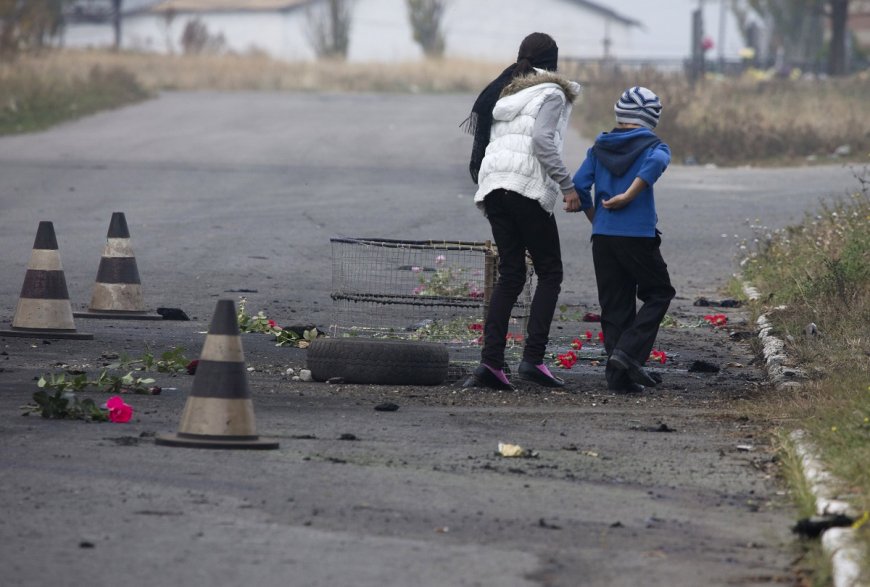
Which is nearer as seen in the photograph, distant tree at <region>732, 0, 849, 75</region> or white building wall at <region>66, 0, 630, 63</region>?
distant tree at <region>732, 0, 849, 75</region>

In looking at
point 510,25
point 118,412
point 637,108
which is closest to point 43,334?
point 118,412

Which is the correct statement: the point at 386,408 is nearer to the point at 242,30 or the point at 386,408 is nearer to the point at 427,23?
the point at 427,23

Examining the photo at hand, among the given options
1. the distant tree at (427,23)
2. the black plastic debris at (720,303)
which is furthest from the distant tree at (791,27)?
the black plastic debris at (720,303)

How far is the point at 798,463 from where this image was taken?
6410mm

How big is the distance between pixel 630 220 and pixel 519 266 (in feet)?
2.33

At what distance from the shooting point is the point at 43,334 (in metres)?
10.4

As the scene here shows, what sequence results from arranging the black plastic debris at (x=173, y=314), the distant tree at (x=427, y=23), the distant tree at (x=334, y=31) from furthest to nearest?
the distant tree at (x=427, y=23)
the distant tree at (x=334, y=31)
the black plastic debris at (x=173, y=314)

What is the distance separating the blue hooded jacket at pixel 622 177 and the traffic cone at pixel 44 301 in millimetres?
3680

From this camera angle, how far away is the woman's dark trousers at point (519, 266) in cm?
881

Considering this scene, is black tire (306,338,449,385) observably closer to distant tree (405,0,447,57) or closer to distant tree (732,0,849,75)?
distant tree (405,0,447,57)

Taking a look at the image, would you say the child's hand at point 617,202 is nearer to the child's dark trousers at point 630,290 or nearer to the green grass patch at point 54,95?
the child's dark trousers at point 630,290

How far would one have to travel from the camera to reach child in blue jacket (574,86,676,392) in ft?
29.1

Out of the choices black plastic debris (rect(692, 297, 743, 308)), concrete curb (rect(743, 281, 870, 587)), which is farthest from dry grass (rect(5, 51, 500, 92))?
concrete curb (rect(743, 281, 870, 587))

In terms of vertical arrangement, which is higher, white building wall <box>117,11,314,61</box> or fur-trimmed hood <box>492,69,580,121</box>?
white building wall <box>117,11,314,61</box>
